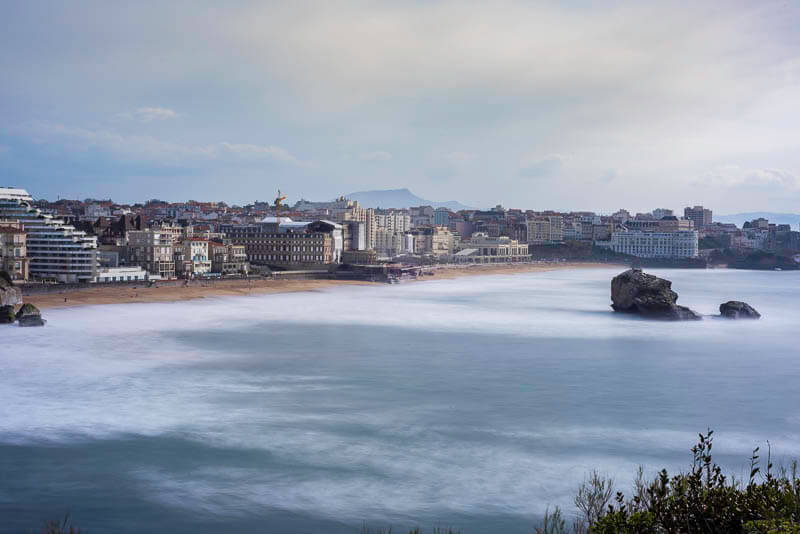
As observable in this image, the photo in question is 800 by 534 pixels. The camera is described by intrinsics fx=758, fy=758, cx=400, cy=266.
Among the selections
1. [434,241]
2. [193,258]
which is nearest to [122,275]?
[193,258]

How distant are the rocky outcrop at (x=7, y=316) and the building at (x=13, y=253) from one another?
15.4 m

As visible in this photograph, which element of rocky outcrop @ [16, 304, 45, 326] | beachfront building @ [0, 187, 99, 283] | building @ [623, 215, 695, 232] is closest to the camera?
rocky outcrop @ [16, 304, 45, 326]

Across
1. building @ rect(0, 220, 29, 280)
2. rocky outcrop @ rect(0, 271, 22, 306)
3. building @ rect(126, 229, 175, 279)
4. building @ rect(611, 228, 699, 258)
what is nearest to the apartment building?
building @ rect(611, 228, 699, 258)

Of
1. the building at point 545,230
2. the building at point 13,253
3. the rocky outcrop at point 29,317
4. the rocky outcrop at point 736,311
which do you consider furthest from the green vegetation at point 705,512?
Result: the building at point 545,230

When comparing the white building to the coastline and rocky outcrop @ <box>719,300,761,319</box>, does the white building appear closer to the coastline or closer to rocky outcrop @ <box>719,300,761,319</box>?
the coastline

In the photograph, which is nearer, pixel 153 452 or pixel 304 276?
pixel 153 452

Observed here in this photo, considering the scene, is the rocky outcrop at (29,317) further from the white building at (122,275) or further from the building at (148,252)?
the building at (148,252)

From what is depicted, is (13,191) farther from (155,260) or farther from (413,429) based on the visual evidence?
(413,429)

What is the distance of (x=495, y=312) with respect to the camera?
4709 cm

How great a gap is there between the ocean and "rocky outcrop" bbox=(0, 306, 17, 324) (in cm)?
179

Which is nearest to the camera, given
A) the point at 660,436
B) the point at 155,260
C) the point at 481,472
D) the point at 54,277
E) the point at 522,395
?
the point at 481,472

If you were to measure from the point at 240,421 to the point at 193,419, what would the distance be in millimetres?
1123

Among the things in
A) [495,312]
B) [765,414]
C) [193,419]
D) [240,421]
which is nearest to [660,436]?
[765,414]

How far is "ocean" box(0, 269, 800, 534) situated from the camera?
12.6 metres
